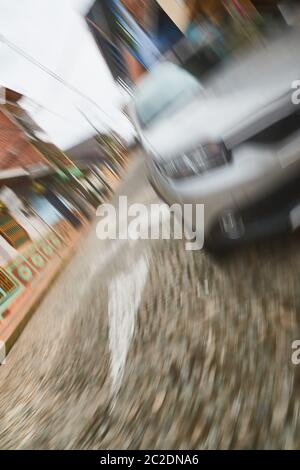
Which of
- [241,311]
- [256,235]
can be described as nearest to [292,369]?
[241,311]

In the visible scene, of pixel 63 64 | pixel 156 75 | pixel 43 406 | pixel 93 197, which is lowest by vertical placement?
pixel 43 406

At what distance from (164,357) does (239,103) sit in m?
0.80

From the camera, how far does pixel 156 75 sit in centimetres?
133

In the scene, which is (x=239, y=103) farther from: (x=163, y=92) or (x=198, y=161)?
(x=163, y=92)

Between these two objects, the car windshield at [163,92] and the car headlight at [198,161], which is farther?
the car windshield at [163,92]

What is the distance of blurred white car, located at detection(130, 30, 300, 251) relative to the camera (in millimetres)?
905

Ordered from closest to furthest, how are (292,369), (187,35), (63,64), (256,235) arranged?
(292,369), (256,235), (187,35), (63,64)

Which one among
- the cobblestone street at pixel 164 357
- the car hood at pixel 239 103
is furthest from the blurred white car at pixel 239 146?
the cobblestone street at pixel 164 357

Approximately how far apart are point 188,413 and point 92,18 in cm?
145

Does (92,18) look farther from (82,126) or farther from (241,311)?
(241,311)

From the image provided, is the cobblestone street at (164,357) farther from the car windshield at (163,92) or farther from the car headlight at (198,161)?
the car headlight at (198,161)

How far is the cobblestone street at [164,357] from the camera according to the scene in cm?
88

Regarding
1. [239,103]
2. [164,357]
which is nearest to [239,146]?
[239,103]

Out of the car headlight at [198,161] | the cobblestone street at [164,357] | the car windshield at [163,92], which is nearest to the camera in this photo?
the cobblestone street at [164,357]
